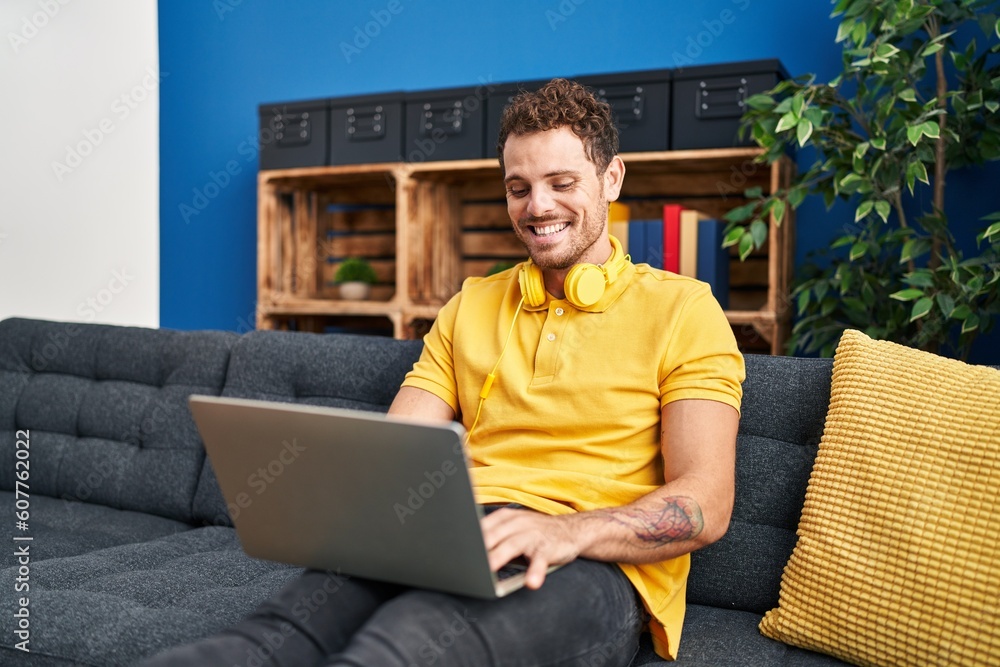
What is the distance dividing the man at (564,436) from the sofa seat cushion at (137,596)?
0.27 m

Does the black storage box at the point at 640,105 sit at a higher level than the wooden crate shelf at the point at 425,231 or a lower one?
higher

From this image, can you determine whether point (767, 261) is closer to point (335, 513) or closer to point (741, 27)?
point (741, 27)

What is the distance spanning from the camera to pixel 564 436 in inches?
52.2

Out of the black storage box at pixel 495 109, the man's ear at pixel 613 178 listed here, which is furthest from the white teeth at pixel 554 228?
the black storage box at pixel 495 109

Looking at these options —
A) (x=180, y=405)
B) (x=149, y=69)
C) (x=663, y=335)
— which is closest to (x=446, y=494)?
(x=663, y=335)

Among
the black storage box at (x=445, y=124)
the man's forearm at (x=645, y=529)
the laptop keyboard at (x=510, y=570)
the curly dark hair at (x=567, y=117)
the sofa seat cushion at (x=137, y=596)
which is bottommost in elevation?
the sofa seat cushion at (x=137, y=596)

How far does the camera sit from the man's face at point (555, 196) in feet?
4.65

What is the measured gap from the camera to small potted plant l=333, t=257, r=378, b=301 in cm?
307

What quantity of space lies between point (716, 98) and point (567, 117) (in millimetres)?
1143

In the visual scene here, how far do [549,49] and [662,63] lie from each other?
38cm

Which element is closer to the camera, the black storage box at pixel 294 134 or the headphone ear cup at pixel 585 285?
the headphone ear cup at pixel 585 285

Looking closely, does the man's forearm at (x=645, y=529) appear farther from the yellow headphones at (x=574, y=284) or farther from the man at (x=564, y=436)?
the yellow headphones at (x=574, y=284)

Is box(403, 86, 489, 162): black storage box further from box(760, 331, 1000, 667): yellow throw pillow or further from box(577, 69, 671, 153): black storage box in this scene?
box(760, 331, 1000, 667): yellow throw pillow

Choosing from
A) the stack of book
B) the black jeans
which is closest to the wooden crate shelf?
the stack of book
